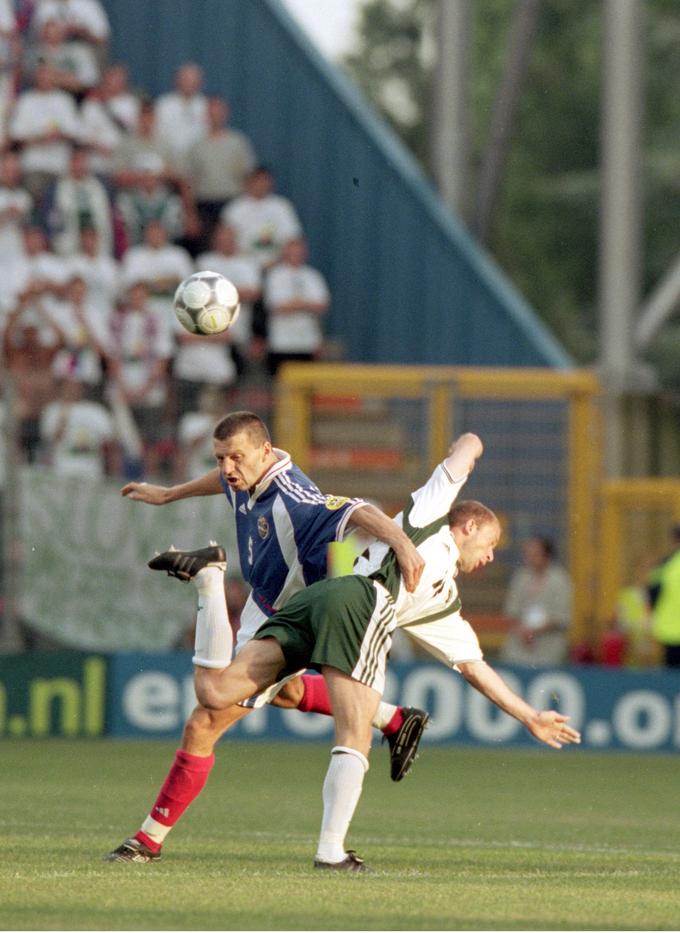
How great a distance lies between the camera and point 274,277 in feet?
62.9

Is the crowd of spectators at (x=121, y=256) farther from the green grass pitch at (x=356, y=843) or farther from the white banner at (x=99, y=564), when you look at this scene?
the green grass pitch at (x=356, y=843)

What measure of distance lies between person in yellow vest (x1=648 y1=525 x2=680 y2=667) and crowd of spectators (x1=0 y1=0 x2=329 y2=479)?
11.4ft

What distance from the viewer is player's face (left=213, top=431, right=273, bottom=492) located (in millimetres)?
8344

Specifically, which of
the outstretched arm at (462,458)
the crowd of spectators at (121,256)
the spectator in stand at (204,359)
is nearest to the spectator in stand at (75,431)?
the crowd of spectators at (121,256)

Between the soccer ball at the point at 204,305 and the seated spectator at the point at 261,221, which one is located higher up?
the seated spectator at the point at 261,221

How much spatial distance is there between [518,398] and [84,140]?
4.88m

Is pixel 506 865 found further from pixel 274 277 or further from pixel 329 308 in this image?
pixel 329 308

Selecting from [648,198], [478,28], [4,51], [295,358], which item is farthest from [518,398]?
[478,28]

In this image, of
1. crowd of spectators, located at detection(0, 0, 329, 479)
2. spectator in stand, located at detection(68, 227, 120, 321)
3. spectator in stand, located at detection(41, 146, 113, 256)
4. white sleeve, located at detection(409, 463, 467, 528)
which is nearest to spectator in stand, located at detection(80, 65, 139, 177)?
crowd of spectators, located at detection(0, 0, 329, 479)

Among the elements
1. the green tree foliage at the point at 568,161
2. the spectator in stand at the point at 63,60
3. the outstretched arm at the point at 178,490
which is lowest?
the outstretched arm at the point at 178,490

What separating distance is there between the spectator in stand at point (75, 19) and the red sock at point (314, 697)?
12138 millimetres

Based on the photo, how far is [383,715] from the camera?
29.8 ft

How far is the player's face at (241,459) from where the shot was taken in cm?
834

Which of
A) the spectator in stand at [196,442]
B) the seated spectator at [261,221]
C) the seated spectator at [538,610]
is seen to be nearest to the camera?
the spectator in stand at [196,442]
